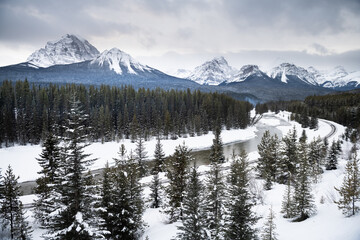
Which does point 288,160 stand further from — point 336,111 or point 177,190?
point 336,111

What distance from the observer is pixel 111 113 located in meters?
89.9

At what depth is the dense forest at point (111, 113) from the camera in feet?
228

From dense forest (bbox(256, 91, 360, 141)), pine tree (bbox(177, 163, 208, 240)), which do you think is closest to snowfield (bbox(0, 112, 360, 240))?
pine tree (bbox(177, 163, 208, 240))

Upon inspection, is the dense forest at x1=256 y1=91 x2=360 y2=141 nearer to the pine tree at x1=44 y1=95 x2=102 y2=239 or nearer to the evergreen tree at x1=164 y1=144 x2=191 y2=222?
the evergreen tree at x1=164 y1=144 x2=191 y2=222

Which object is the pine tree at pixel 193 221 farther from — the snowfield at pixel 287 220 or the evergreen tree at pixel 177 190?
the evergreen tree at pixel 177 190

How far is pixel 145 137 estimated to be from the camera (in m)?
81.2

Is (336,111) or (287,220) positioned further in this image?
(336,111)

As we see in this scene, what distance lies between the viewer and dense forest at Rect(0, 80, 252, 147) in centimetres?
6962

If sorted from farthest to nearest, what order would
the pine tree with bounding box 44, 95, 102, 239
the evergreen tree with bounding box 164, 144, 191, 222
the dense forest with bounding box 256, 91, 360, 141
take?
the dense forest with bounding box 256, 91, 360, 141
the evergreen tree with bounding box 164, 144, 191, 222
the pine tree with bounding box 44, 95, 102, 239

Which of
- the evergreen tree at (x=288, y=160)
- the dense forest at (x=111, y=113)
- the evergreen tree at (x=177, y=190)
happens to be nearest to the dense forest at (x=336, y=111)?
the dense forest at (x=111, y=113)

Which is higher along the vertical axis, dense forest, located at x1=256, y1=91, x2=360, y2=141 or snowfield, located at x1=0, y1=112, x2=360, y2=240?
dense forest, located at x1=256, y1=91, x2=360, y2=141

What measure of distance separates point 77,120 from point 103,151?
51.9m

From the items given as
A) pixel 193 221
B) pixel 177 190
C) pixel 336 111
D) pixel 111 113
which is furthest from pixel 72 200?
pixel 336 111

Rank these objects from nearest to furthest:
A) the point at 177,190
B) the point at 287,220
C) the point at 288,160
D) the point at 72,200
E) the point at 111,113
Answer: the point at 72,200, the point at 287,220, the point at 177,190, the point at 288,160, the point at 111,113
